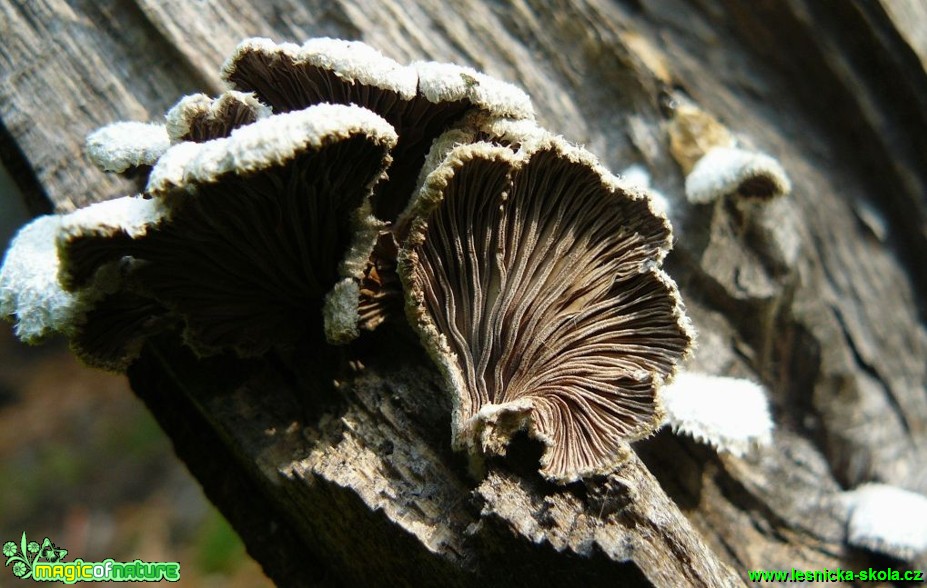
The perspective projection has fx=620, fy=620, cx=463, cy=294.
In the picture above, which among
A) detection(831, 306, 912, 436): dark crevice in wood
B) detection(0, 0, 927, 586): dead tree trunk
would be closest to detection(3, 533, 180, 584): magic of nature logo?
detection(0, 0, 927, 586): dead tree trunk

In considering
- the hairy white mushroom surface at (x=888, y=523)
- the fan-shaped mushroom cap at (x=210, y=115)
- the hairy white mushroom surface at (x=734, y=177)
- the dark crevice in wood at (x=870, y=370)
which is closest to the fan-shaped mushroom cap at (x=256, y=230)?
the fan-shaped mushroom cap at (x=210, y=115)

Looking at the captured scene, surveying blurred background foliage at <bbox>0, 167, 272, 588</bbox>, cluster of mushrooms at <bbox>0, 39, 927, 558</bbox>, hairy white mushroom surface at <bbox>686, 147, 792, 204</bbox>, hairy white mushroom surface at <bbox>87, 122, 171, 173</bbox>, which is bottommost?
blurred background foliage at <bbox>0, 167, 272, 588</bbox>

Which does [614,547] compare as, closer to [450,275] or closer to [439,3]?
[450,275]

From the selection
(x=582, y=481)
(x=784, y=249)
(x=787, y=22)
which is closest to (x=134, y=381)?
(x=582, y=481)

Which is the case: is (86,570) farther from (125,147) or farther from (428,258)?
(428,258)

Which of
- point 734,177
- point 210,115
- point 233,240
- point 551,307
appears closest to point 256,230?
point 233,240

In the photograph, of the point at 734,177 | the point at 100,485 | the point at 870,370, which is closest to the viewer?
the point at 734,177

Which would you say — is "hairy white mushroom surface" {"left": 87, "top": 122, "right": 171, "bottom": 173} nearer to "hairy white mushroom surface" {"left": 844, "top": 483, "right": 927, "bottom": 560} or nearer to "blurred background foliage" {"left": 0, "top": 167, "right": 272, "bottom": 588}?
"hairy white mushroom surface" {"left": 844, "top": 483, "right": 927, "bottom": 560}

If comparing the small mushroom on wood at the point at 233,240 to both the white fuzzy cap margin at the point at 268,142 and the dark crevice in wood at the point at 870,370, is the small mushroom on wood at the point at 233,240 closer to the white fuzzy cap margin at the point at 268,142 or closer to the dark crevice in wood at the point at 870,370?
the white fuzzy cap margin at the point at 268,142
